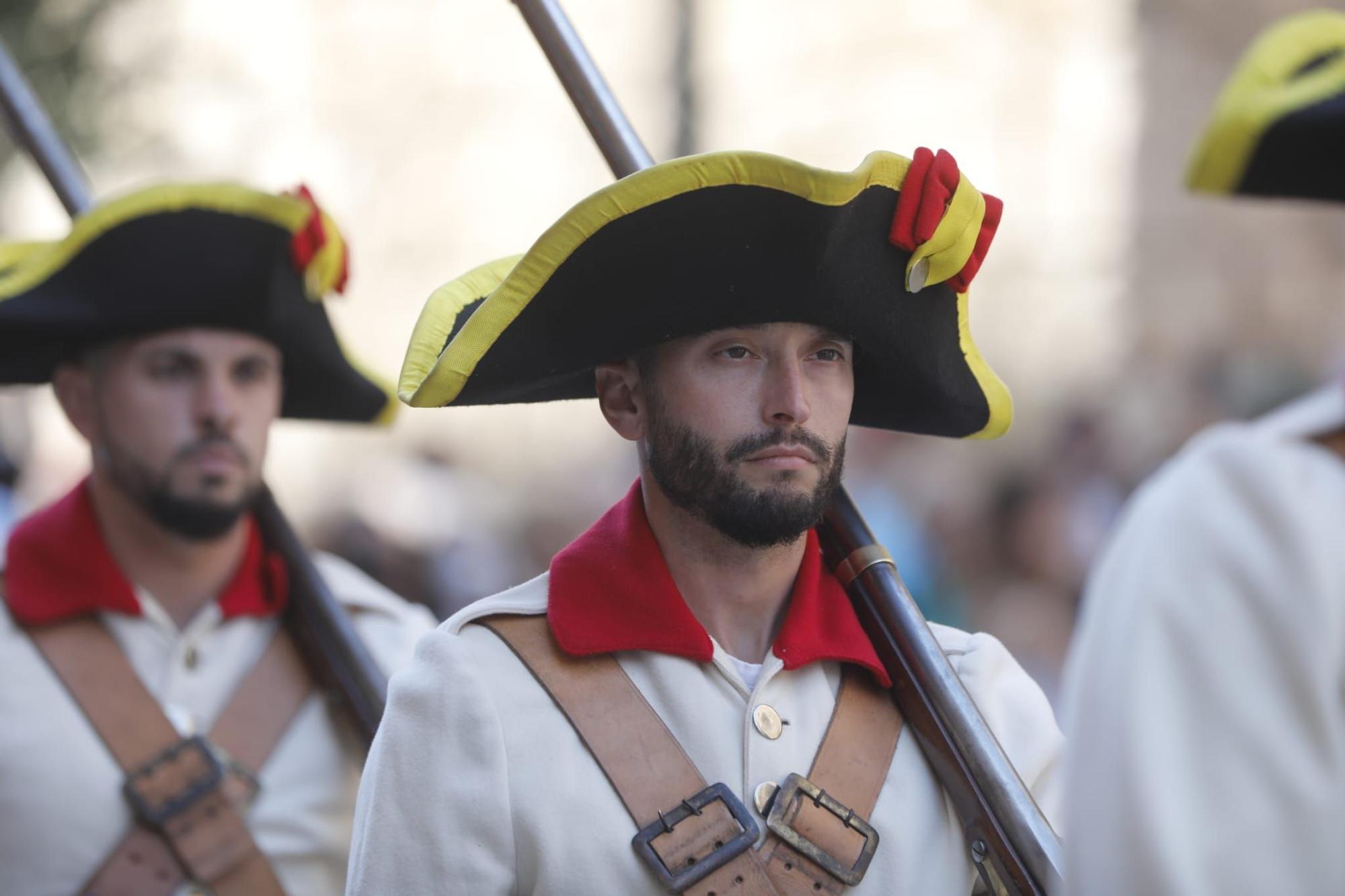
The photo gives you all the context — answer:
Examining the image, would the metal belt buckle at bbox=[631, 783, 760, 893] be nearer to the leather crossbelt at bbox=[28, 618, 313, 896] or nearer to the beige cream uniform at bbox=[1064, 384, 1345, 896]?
the beige cream uniform at bbox=[1064, 384, 1345, 896]

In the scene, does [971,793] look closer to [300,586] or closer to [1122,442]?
[300,586]

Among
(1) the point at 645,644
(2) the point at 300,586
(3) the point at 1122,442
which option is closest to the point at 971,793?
(1) the point at 645,644

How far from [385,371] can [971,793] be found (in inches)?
464

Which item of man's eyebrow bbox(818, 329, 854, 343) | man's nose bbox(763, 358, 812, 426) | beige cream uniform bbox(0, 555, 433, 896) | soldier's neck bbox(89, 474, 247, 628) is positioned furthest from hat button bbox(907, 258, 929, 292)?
soldier's neck bbox(89, 474, 247, 628)

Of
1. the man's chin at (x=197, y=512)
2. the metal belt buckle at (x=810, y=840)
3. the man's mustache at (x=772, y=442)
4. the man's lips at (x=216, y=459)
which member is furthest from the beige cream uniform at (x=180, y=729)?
the man's mustache at (x=772, y=442)

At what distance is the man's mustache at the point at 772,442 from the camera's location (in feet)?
9.04

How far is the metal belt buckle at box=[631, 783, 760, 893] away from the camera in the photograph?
2582mm

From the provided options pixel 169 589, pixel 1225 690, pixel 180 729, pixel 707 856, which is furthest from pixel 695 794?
pixel 169 589

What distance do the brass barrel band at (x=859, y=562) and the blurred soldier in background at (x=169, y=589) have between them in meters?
1.39

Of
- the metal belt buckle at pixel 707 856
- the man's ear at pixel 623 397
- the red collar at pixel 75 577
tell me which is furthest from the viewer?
the red collar at pixel 75 577

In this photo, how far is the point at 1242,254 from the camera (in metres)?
13.3

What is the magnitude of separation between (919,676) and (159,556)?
198 centimetres

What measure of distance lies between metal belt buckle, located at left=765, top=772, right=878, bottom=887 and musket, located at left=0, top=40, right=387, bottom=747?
1.15 metres

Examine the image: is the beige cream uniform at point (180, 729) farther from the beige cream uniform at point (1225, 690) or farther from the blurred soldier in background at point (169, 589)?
the beige cream uniform at point (1225, 690)
